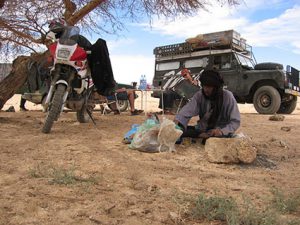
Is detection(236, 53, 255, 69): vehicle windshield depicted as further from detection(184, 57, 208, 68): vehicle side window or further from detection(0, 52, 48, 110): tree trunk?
detection(0, 52, 48, 110): tree trunk

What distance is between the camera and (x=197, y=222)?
238 cm

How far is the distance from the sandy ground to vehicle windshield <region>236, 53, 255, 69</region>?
8.02 m

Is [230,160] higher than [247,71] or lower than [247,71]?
lower

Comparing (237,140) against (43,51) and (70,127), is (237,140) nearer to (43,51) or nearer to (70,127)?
(70,127)

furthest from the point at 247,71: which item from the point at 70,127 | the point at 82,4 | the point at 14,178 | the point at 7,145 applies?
the point at 14,178

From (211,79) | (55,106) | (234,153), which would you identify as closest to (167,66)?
(55,106)

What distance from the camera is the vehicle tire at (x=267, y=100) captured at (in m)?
12.0

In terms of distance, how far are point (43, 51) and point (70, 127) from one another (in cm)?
240

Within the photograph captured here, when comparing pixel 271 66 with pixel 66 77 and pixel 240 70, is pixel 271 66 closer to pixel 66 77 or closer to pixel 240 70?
pixel 240 70

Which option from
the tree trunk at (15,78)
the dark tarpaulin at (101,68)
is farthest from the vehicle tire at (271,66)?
the dark tarpaulin at (101,68)

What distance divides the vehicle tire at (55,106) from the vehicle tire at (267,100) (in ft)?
26.5

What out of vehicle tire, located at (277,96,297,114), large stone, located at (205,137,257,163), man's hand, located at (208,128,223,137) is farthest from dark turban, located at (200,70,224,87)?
vehicle tire, located at (277,96,297,114)

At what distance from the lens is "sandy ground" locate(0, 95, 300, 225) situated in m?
2.44

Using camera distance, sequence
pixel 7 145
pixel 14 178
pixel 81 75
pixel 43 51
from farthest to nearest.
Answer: pixel 43 51 < pixel 81 75 < pixel 7 145 < pixel 14 178
